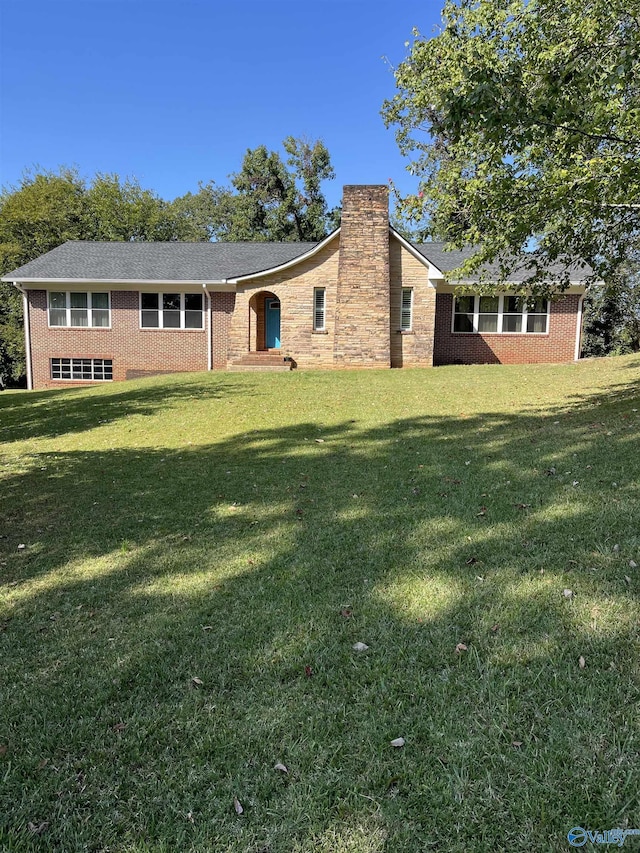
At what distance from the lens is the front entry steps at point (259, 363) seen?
1817cm

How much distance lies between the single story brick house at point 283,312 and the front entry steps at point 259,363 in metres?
0.05

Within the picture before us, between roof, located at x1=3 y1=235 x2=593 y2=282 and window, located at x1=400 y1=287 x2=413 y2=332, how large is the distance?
1.52 meters

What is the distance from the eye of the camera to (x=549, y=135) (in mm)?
7168

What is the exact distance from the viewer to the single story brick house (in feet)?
58.9

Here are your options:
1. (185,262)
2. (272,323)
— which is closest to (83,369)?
(185,262)

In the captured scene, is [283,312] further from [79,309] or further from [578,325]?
[578,325]

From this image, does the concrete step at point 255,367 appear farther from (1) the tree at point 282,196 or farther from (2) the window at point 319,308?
(1) the tree at point 282,196

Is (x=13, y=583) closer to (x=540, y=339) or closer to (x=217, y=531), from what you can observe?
(x=217, y=531)

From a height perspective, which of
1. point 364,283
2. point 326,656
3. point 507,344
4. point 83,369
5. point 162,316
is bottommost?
point 326,656

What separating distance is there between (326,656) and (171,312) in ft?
63.2

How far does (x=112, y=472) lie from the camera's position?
7043mm

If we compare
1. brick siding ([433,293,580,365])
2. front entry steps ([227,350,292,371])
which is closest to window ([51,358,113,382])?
front entry steps ([227,350,292,371])

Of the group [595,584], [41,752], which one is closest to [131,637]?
[41,752]

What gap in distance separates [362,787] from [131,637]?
1.66 m
